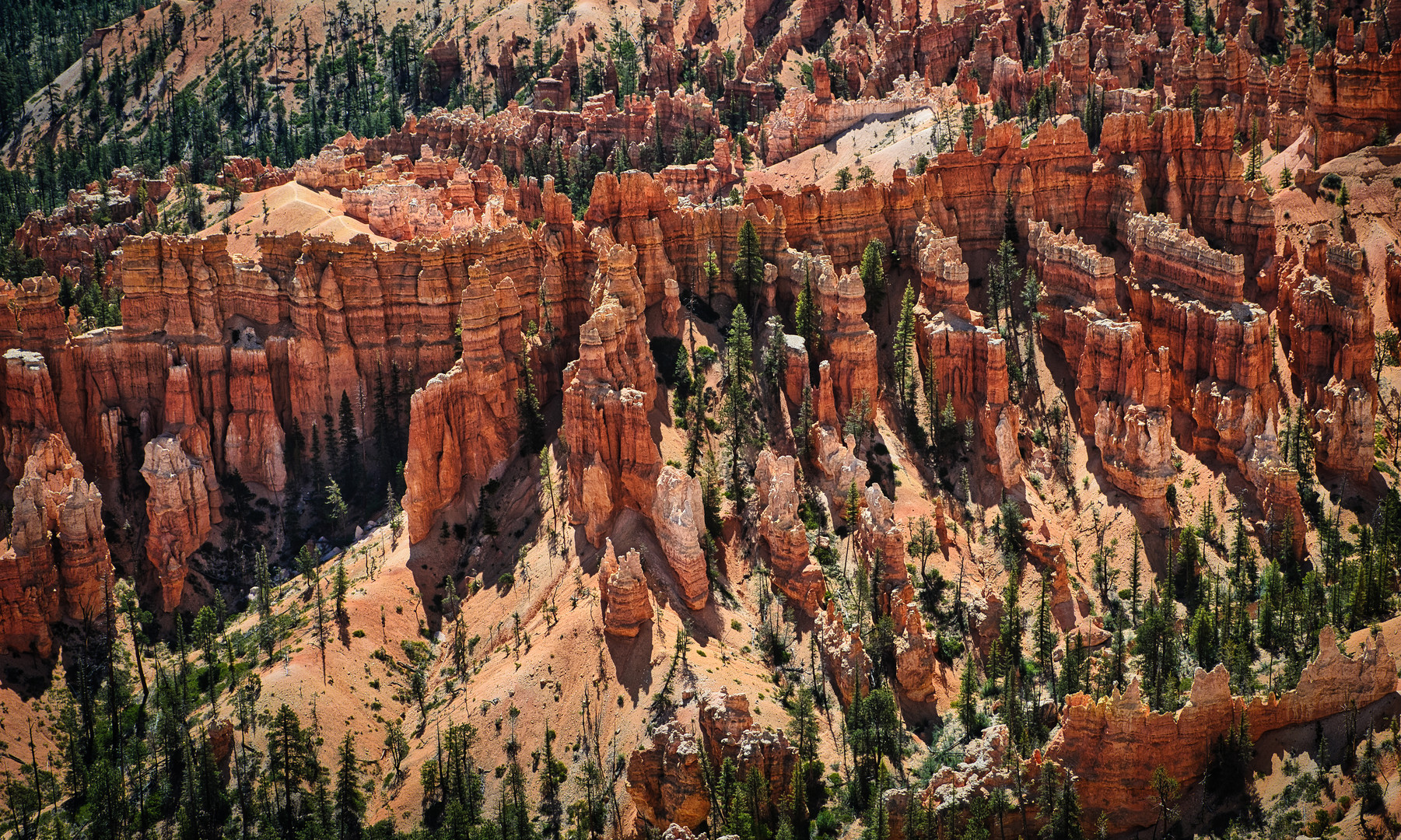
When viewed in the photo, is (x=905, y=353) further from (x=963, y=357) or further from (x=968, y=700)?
(x=968, y=700)

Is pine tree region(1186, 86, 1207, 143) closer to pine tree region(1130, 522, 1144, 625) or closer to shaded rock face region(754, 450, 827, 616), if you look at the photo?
pine tree region(1130, 522, 1144, 625)

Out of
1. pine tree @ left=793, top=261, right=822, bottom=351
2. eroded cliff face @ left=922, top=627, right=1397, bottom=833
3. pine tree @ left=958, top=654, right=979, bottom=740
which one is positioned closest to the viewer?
eroded cliff face @ left=922, top=627, right=1397, bottom=833

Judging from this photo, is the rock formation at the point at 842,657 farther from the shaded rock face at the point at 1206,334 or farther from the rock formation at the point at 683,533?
the shaded rock face at the point at 1206,334

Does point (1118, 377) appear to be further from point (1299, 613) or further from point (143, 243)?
point (143, 243)

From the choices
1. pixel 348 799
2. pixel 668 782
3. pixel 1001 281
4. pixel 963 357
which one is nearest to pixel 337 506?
pixel 348 799

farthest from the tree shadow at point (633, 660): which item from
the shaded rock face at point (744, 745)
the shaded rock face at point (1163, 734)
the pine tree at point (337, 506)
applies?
the pine tree at point (337, 506)

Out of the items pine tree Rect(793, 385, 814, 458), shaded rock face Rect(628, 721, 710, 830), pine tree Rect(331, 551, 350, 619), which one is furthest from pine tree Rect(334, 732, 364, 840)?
pine tree Rect(793, 385, 814, 458)

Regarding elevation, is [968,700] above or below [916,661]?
below
